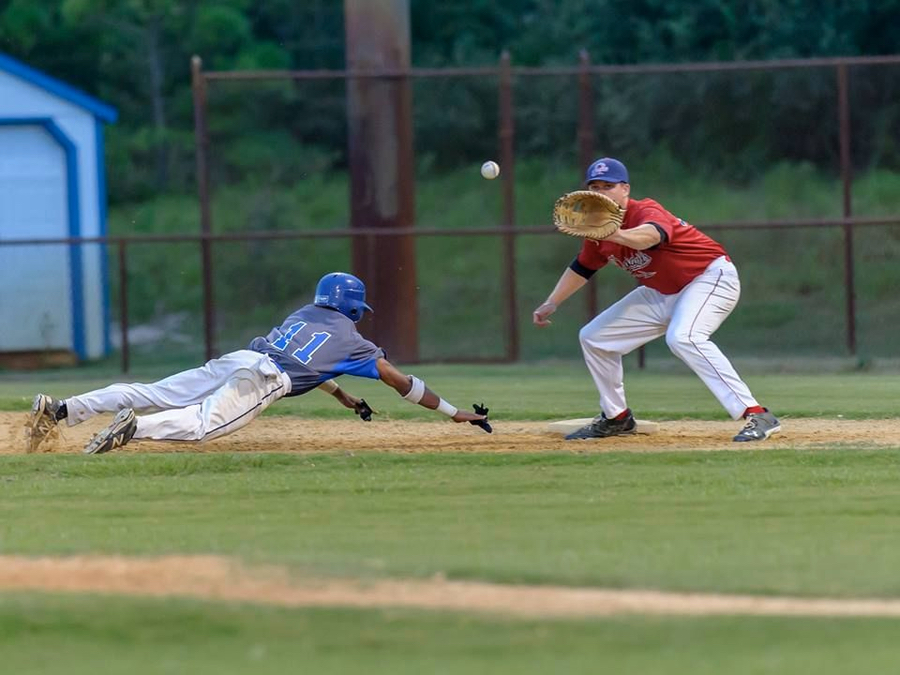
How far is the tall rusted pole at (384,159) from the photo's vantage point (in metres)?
18.2

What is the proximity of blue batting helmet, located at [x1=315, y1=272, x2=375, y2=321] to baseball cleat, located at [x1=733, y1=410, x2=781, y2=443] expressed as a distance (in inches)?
94.5

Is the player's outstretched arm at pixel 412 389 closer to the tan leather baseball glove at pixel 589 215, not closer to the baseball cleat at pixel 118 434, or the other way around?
the tan leather baseball glove at pixel 589 215

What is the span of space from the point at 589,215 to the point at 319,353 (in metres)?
1.78

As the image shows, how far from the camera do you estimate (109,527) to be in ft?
24.1

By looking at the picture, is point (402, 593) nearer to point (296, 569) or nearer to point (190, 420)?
point (296, 569)

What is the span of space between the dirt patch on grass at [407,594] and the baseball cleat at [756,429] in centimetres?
390

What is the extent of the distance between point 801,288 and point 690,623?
1919 cm

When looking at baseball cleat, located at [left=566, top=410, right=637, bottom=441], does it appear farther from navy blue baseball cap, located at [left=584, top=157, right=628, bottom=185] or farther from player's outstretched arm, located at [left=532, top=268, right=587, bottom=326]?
navy blue baseball cap, located at [left=584, top=157, right=628, bottom=185]

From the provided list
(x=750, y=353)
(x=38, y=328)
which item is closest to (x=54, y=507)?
(x=38, y=328)

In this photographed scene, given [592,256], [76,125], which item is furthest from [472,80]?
[592,256]

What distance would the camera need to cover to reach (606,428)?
398 inches

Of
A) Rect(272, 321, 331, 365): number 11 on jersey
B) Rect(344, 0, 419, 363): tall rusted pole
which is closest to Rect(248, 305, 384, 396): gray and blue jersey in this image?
Rect(272, 321, 331, 365): number 11 on jersey

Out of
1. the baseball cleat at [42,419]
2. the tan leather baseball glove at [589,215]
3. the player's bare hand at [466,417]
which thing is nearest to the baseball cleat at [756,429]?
the tan leather baseball glove at [589,215]

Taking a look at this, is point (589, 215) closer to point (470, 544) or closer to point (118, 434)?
point (118, 434)
